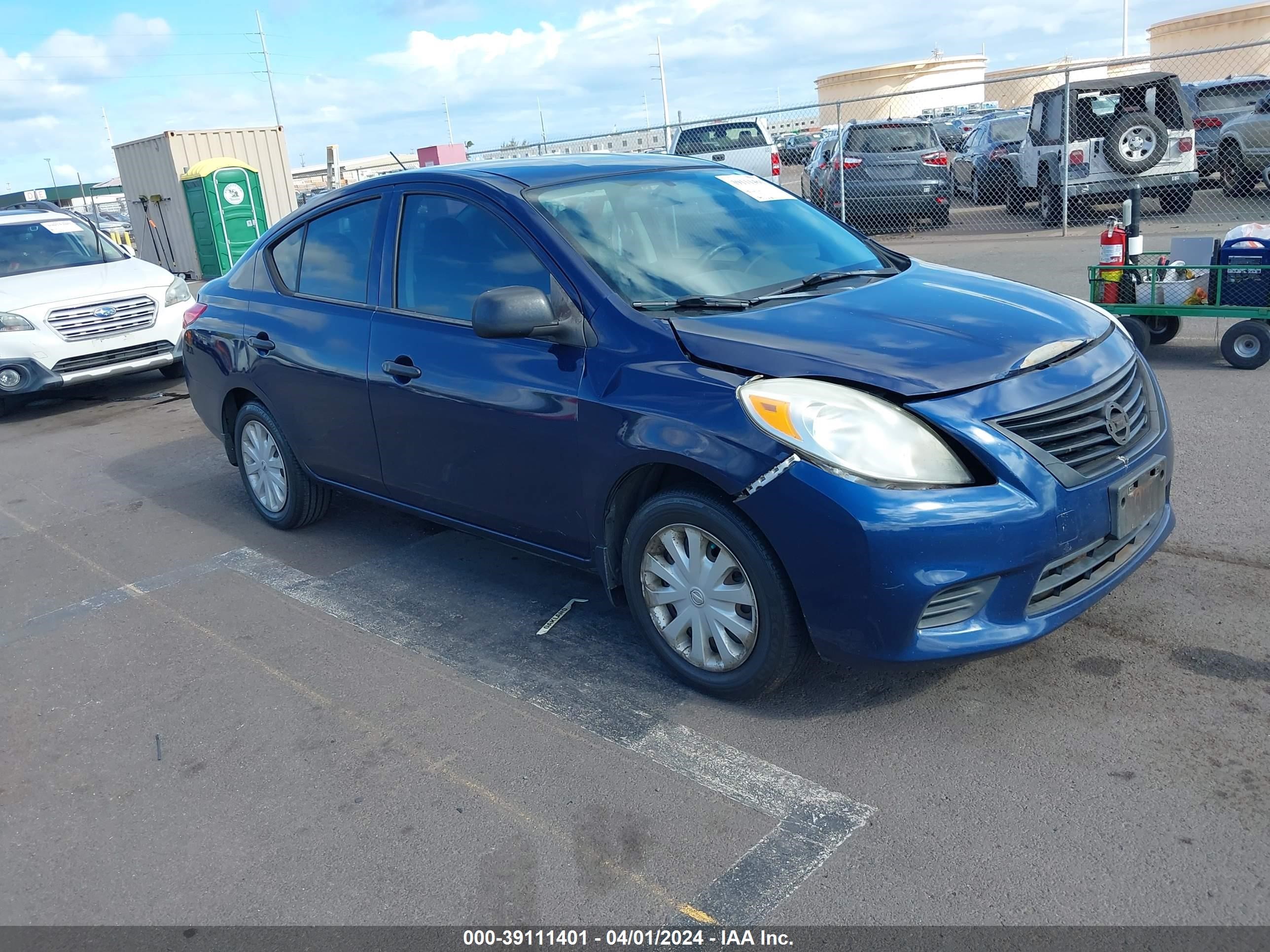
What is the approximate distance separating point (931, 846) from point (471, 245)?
8.94 feet

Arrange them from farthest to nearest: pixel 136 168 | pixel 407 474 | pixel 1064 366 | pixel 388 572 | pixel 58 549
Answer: pixel 136 168
pixel 58 549
pixel 388 572
pixel 407 474
pixel 1064 366

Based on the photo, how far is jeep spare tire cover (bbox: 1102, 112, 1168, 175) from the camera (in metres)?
14.1

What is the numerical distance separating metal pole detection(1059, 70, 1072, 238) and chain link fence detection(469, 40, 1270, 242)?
3 cm

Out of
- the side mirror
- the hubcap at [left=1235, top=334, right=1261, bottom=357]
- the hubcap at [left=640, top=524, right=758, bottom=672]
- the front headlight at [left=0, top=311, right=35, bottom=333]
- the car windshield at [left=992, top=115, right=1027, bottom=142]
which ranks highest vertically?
the car windshield at [left=992, top=115, right=1027, bottom=142]

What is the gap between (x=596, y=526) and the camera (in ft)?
12.3

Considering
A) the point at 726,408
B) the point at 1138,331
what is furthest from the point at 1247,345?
the point at 726,408

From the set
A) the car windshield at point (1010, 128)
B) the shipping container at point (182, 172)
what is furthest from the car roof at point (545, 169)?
the shipping container at point (182, 172)

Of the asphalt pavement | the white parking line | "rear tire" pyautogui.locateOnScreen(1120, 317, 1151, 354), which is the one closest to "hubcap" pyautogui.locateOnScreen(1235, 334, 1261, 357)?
"rear tire" pyautogui.locateOnScreen(1120, 317, 1151, 354)

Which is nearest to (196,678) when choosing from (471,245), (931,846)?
(471,245)

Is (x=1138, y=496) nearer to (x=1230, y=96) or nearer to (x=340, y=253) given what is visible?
(x=340, y=253)

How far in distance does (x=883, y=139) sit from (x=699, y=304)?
14.1 metres

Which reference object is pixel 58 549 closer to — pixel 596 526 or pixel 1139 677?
pixel 596 526

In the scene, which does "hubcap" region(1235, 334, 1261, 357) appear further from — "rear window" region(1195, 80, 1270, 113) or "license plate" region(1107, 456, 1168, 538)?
"rear window" region(1195, 80, 1270, 113)

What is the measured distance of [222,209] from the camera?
20.1m
